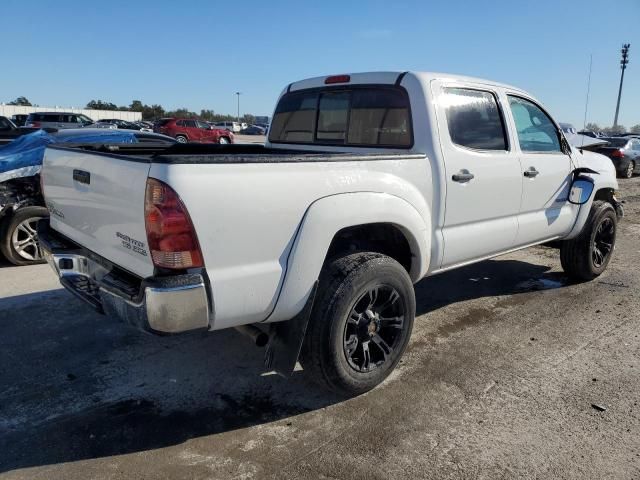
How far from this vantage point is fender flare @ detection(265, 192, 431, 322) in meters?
2.77

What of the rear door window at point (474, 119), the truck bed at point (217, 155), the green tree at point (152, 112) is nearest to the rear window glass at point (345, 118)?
the truck bed at point (217, 155)

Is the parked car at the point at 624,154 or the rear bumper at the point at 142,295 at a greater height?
the rear bumper at the point at 142,295

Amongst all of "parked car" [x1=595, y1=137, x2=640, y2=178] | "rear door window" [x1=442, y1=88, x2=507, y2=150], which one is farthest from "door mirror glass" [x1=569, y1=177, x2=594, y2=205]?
"parked car" [x1=595, y1=137, x2=640, y2=178]

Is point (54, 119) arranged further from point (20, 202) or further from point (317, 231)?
point (317, 231)

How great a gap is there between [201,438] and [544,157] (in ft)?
12.3

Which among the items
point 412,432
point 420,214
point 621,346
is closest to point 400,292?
point 420,214

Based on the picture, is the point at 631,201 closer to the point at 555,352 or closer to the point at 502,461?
the point at 555,352

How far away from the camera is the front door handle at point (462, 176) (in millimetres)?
3692

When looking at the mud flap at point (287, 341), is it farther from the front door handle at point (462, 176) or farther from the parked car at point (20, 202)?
the parked car at point (20, 202)

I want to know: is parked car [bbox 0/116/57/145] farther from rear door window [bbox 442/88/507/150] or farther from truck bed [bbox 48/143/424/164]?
rear door window [bbox 442/88/507/150]

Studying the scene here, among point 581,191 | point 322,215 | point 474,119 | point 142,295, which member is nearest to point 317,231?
point 322,215

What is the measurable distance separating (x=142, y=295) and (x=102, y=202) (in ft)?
2.23

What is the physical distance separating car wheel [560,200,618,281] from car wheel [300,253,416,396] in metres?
3.06

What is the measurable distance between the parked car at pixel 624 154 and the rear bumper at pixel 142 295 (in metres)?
17.9
